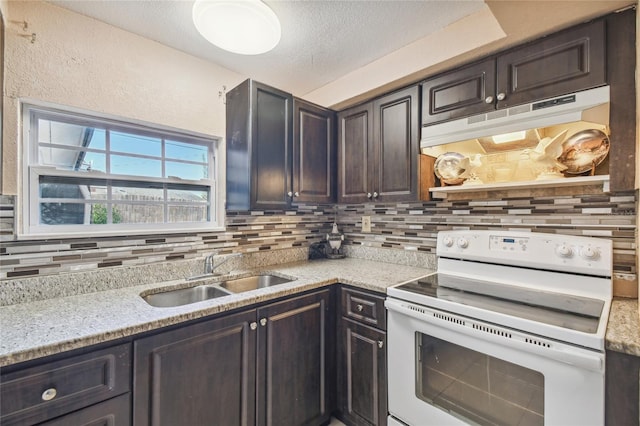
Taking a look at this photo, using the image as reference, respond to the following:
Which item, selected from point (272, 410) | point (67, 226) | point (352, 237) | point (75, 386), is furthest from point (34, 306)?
point (352, 237)

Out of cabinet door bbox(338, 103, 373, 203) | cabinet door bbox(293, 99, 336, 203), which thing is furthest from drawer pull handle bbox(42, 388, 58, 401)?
cabinet door bbox(338, 103, 373, 203)

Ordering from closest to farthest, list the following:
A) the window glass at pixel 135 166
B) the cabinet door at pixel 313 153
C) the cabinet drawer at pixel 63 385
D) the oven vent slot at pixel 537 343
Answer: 1. the cabinet drawer at pixel 63 385
2. the oven vent slot at pixel 537 343
3. the window glass at pixel 135 166
4. the cabinet door at pixel 313 153

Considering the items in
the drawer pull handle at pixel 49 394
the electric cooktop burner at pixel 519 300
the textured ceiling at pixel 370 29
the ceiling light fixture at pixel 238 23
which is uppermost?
the textured ceiling at pixel 370 29

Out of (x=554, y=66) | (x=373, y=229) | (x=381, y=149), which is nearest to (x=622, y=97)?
(x=554, y=66)

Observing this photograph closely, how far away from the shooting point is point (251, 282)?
1969mm

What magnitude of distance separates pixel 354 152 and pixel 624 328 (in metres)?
1.65

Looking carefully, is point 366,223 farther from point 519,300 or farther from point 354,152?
point 519,300

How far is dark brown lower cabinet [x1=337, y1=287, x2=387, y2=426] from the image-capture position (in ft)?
5.00

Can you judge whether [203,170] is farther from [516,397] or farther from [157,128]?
[516,397]

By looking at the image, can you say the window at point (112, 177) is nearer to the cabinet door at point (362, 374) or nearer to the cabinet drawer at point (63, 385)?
the cabinet drawer at point (63, 385)

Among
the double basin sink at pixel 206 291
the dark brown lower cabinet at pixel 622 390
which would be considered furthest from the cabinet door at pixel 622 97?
the double basin sink at pixel 206 291

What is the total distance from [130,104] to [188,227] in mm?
783

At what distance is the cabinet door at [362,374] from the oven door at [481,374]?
0.23ft

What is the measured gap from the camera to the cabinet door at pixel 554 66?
4.03 ft
